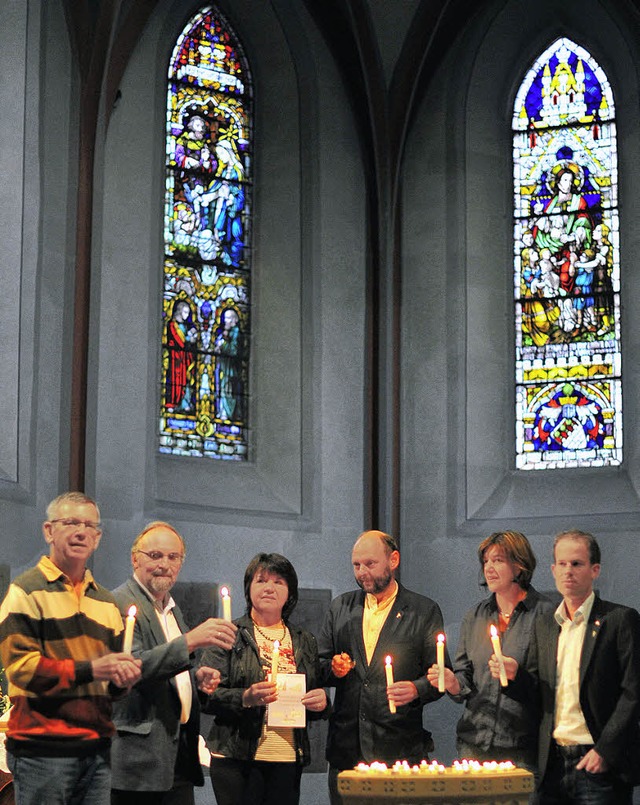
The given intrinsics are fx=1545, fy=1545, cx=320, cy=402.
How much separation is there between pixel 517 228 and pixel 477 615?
5.46m

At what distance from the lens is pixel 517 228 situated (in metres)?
11.6

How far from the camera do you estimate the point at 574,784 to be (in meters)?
6.02

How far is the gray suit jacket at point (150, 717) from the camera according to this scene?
17.9 ft

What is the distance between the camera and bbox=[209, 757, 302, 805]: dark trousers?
6160 mm

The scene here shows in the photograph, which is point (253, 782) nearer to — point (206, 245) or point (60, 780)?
point (60, 780)

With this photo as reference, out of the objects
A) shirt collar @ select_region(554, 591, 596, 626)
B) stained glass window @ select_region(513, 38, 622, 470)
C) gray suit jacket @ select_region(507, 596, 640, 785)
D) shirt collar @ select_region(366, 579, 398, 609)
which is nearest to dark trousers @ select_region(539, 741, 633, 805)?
gray suit jacket @ select_region(507, 596, 640, 785)

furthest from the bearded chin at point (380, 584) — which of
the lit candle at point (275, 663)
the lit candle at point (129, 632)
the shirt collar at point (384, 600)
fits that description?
the lit candle at point (129, 632)

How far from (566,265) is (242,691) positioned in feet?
20.0

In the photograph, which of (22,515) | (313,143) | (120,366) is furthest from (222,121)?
(22,515)

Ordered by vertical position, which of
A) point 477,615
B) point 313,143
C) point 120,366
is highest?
point 313,143

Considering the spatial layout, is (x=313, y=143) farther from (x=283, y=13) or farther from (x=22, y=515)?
(x=22, y=515)

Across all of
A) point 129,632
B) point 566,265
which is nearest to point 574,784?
point 129,632

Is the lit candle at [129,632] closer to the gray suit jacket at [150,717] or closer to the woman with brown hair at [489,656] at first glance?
the gray suit jacket at [150,717]

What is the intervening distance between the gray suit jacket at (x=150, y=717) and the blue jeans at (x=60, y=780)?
0.36 metres
